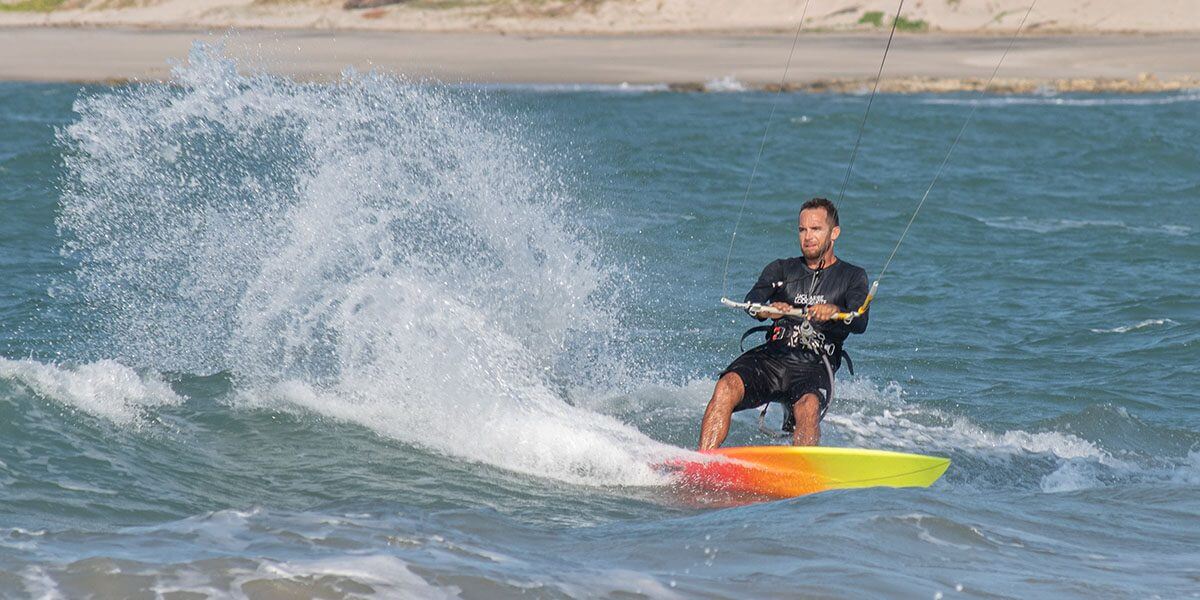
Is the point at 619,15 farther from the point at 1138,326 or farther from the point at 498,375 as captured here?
the point at 498,375

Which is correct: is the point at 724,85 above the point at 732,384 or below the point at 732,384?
above

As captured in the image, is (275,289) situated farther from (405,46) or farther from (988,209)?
(405,46)

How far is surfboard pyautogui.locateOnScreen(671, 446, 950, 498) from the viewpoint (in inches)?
283

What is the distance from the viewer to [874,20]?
117ft

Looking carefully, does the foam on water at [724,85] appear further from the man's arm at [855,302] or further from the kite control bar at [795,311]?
the kite control bar at [795,311]

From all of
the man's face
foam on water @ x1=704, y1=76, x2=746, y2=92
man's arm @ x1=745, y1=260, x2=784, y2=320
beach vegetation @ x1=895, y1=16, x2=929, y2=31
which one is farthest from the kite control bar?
beach vegetation @ x1=895, y1=16, x2=929, y2=31

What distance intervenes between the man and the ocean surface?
56 centimetres

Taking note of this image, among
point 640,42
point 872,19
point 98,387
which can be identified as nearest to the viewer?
point 98,387

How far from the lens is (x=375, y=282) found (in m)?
8.74

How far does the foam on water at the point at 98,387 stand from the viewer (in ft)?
25.7

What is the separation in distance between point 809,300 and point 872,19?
29628 millimetres

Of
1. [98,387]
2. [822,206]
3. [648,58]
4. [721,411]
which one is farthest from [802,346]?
[648,58]

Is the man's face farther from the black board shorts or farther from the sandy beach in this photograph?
the sandy beach

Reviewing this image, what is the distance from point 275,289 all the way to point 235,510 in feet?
12.1
